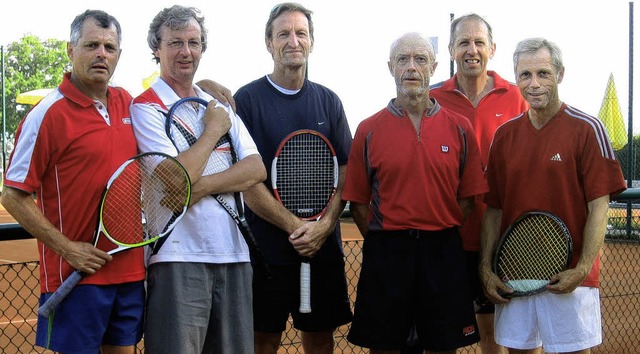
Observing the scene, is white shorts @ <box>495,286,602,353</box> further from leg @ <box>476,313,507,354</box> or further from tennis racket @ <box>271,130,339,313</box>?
tennis racket @ <box>271,130,339,313</box>

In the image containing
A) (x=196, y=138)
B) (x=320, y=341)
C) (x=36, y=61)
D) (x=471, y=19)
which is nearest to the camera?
(x=196, y=138)

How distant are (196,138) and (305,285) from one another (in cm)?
93

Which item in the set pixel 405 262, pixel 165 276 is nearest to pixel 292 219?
pixel 405 262

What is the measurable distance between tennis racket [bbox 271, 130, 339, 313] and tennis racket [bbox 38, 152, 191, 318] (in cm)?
76

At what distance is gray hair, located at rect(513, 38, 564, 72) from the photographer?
11.2 feet

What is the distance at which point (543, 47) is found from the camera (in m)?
3.43

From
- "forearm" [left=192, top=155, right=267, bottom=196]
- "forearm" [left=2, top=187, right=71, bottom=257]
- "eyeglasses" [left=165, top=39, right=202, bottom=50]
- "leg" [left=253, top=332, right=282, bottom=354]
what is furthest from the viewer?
"leg" [left=253, top=332, right=282, bottom=354]

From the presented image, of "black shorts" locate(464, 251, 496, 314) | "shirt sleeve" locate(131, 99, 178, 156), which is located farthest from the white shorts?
"shirt sleeve" locate(131, 99, 178, 156)

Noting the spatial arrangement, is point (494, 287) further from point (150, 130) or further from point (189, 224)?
point (150, 130)

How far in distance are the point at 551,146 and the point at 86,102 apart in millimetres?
1921

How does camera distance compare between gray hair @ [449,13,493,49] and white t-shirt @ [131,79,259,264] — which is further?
gray hair @ [449,13,493,49]

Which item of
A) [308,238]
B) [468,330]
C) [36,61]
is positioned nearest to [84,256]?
[308,238]

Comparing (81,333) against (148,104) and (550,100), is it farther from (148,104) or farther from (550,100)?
(550,100)

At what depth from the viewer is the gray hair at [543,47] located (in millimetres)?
3424
